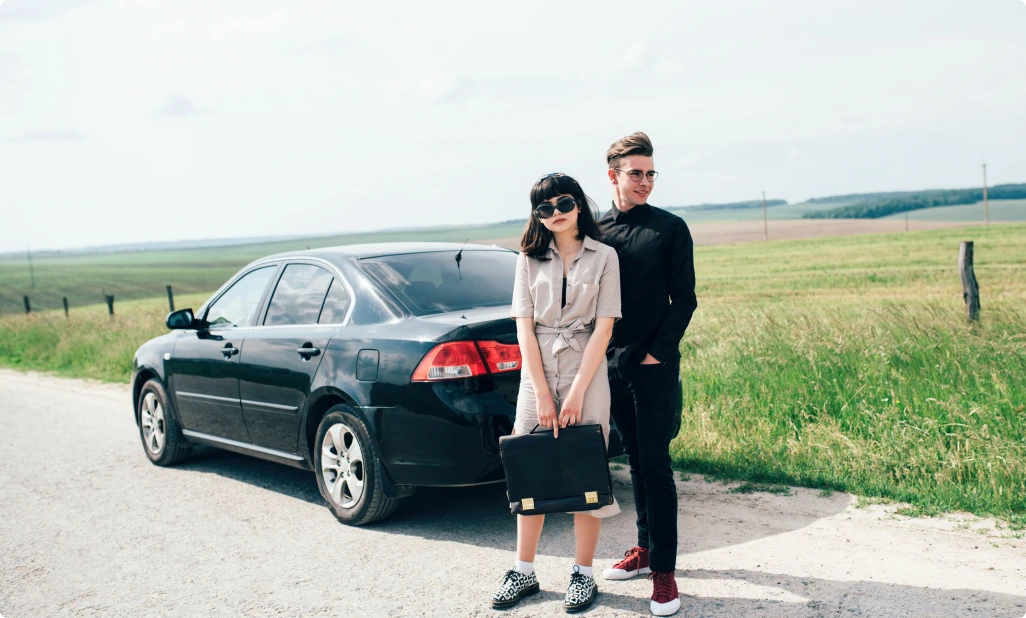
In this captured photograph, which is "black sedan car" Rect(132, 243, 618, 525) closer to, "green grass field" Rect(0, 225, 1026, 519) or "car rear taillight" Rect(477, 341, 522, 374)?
"car rear taillight" Rect(477, 341, 522, 374)

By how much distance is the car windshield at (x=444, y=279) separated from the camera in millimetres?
5316

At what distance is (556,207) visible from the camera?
372cm

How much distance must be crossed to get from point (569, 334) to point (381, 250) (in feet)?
8.27

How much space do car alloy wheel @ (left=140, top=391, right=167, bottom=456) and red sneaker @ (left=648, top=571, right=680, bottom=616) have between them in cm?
468

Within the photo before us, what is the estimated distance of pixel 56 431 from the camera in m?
9.05

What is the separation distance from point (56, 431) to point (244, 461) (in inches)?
116

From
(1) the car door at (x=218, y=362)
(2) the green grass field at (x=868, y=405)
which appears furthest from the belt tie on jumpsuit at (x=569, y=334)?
(1) the car door at (x=218, y=362)

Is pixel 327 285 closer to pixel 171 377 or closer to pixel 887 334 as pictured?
pixel 171 377

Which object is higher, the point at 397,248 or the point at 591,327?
the point at 397,248

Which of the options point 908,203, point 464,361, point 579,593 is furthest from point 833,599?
point 908,203

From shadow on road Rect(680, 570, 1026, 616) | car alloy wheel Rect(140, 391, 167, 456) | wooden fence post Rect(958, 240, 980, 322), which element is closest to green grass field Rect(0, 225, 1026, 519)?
wooden fence post Rect(958, 240, 980, 322)

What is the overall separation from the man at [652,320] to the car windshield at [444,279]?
64.9 inches

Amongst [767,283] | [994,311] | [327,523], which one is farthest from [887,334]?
[767,283]

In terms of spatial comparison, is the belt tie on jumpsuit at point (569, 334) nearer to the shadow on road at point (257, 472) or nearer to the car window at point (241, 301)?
the shadow on road at point (257, 472)
